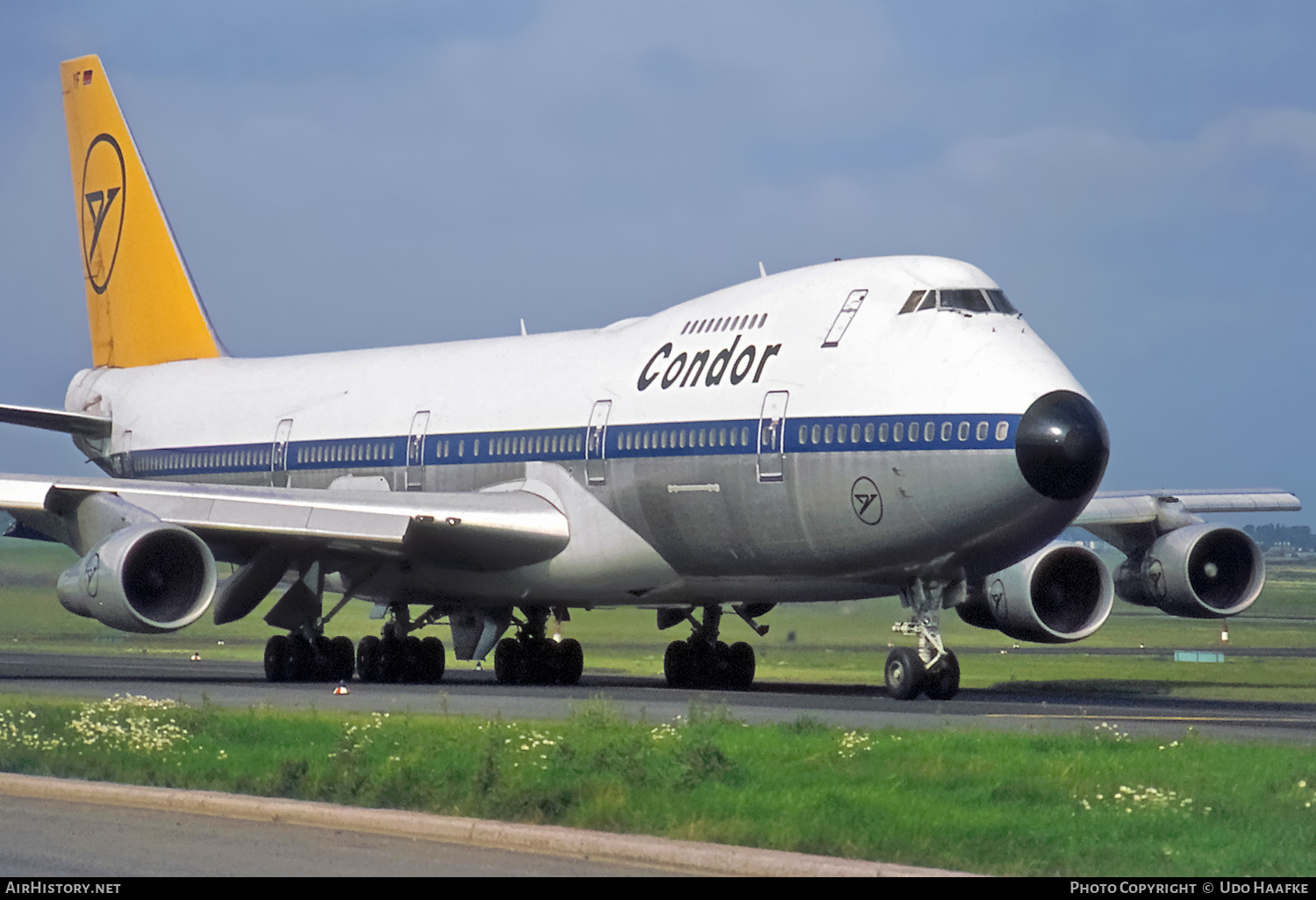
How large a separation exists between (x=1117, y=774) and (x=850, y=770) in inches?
74.9

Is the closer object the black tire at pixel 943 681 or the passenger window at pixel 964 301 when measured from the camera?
the black tire at pixel 943 681

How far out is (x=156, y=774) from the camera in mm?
13820

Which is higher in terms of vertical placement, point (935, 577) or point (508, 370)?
point (508, 370)

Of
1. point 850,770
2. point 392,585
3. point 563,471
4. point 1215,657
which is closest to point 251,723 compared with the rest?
point 850,770

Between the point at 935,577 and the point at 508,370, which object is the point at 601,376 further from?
the point at 935,577

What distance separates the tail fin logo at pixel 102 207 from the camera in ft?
124

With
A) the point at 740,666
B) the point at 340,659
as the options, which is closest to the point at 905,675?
the point at 740,666

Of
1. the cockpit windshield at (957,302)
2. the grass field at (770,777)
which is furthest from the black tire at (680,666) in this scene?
the grass field at (770,777)

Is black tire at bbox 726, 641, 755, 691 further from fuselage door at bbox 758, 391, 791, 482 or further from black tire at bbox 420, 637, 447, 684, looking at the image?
fuselage door at bbox 758, 391, 791, 482

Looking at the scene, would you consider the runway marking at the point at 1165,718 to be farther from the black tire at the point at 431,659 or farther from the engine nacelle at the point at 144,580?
the black tire at the point at 431,659

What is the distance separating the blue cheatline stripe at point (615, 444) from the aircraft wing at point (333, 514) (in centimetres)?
113

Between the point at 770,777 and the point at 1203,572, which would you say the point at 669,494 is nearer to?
the point at 1203,572

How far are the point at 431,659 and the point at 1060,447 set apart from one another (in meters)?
13.1

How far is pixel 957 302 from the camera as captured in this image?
74.0ft
